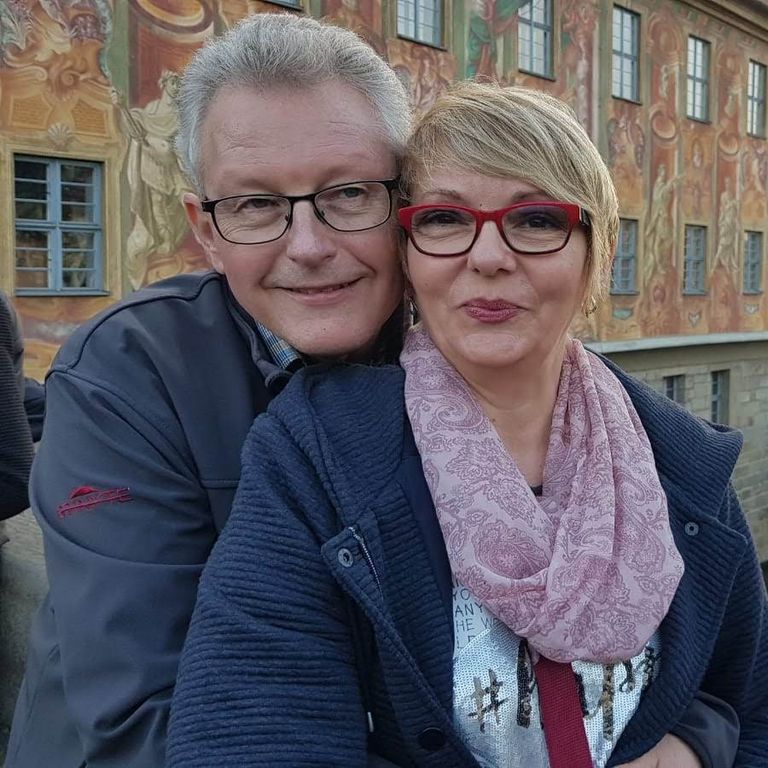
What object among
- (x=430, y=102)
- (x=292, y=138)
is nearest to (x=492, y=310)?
(x=292, y=138)

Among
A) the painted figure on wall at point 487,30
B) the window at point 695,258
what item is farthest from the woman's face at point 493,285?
the window at point 695,258

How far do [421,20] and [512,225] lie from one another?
1153cm

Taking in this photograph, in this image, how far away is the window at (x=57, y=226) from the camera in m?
8.52

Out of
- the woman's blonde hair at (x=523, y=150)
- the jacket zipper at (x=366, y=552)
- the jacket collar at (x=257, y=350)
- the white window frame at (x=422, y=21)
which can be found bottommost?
the jacket zipper at (x=366, y=552)

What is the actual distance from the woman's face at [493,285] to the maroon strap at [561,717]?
1.57ft

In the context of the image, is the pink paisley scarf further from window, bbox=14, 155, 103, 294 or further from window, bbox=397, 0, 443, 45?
window, bbox=397, 0, 443, 45

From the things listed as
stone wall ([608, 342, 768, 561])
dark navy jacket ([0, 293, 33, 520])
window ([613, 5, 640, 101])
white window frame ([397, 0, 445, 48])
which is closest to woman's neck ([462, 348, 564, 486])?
dark navy jacket ([0, 293, 33, 520])

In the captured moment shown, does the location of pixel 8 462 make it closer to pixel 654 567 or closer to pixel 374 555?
pixel 374 555

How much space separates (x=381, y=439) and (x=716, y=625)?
63 cm

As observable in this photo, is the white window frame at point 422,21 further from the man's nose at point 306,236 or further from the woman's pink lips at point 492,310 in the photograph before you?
the woman's pink lips at point 492,310

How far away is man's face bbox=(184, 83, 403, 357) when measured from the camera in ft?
5.43

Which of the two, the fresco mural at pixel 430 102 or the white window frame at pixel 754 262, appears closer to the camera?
the fresco mural at pixel 430 102

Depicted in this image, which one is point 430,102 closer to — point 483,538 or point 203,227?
point 203,227

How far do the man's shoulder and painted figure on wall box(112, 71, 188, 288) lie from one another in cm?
750
